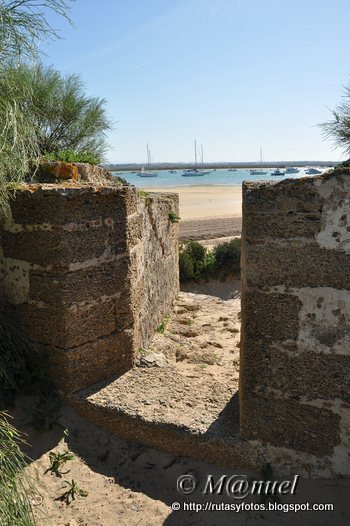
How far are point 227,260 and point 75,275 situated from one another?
701 centimetres

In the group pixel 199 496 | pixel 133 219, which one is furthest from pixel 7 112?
pixel 199 496

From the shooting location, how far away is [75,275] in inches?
141

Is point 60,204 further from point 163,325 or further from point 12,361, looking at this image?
point 163,325

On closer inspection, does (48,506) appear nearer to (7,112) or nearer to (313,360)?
(313,360)

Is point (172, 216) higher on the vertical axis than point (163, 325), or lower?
higher

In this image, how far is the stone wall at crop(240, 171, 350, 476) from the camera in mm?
2709

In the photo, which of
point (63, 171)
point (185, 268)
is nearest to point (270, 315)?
point (63, 171)

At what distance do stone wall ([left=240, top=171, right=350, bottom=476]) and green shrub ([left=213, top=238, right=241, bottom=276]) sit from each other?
7.07 m

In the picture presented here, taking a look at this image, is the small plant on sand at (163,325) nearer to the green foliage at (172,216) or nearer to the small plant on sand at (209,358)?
the small plant on sand at (209,358)

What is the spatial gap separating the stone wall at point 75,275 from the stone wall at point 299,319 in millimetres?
1296

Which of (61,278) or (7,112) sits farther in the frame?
(61,278)

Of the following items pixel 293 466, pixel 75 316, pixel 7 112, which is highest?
pixel 7 112

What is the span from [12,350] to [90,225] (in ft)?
3.78

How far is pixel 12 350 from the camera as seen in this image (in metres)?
3.65
